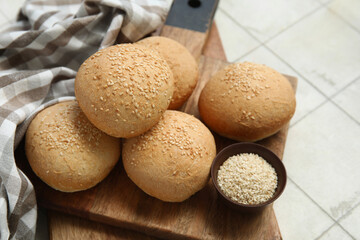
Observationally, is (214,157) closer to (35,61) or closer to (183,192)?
(183,192)

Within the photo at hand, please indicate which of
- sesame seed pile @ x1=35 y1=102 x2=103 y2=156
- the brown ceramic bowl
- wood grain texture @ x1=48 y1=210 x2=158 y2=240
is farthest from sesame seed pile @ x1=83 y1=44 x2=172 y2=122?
wood grain texture @ x1=48 y1=210 x2=158 y2=240

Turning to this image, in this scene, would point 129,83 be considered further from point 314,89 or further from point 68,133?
point 314,89

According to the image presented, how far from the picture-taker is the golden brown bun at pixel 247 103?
4.07 ft

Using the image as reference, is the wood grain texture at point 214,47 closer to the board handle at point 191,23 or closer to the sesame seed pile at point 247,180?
the board handle at point 191,23

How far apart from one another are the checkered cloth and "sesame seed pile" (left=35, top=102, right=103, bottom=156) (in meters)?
0.10

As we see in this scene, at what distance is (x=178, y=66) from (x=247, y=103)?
250 millimetres

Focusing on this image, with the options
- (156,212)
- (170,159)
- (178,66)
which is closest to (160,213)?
(156,212)

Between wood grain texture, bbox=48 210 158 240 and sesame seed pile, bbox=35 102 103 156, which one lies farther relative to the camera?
wood grain texture, bbox=48 210 158 240

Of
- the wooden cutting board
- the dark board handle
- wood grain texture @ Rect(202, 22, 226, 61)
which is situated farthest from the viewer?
wood grain texture @ Rect(202, 22, 226, 61)

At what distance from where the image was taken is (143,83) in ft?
3.57

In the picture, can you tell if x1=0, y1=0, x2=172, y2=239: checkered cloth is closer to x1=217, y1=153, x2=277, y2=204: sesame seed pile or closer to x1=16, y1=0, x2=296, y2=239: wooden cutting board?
x1=16, y1=0, x2=296, y2=239: wooden cutting board

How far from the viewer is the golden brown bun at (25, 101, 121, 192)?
1.15 metres

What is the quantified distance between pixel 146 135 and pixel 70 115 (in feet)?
0.78


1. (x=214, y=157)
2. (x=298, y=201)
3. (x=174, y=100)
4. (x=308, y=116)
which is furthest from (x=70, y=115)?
(x=308, y=116)
